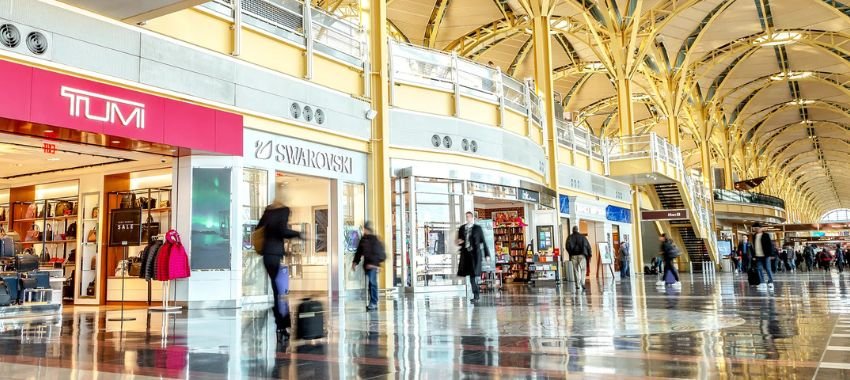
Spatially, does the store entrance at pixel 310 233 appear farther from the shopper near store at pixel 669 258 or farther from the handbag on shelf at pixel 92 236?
the shopper near store at pixel 669 258

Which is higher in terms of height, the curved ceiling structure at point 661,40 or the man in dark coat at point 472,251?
the curved ceiling structure at point 661,40

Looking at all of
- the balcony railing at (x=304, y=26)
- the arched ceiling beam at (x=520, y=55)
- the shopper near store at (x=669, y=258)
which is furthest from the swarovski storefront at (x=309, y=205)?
the arched ceiling beam at (x=520, y=55)

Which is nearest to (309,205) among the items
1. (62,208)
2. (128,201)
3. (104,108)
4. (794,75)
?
(128,201)

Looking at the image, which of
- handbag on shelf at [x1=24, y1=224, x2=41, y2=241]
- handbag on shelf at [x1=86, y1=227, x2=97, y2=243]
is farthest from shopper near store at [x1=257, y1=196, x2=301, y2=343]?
handbag on shelf at [x1=24, y1=224, x2=41, y2=241]

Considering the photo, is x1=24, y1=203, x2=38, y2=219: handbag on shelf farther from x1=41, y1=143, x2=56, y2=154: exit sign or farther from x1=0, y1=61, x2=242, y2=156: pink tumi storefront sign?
x1=0, y1=61, x2=242, y2=156: pink tumi storefront sign

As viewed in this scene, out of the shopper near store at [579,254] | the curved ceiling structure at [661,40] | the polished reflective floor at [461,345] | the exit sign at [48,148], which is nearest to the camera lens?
the polished reflective floor at [461,345]

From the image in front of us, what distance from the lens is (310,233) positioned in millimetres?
15617

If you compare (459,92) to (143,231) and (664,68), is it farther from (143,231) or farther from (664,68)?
(664,68)

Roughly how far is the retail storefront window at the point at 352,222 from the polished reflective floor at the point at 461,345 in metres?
5.05

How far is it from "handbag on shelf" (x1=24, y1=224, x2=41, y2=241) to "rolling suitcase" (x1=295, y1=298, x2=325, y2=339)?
36.0 feet

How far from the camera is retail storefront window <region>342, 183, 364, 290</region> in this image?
14938mm

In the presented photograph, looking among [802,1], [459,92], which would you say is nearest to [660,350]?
[459,92]

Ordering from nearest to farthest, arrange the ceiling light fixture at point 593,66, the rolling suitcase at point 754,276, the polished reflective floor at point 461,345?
the polished reflective floor at point 461,345
the rolling suitcase at point 754,276
the ceiling light fixture at point 593,66

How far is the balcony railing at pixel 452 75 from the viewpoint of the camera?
648 inches
